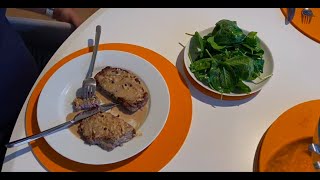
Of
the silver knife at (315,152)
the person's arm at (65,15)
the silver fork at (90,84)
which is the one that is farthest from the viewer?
the person's arm at (65,15)

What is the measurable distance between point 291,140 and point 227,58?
0.27 m

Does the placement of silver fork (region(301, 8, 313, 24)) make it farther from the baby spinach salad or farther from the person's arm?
the person's arm

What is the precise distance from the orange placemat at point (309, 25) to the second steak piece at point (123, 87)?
568 mm

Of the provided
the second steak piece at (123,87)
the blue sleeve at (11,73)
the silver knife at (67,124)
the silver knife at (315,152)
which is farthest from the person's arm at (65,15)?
the silver knife at (315,152)

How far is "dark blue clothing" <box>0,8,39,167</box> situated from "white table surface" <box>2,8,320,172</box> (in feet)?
0.86

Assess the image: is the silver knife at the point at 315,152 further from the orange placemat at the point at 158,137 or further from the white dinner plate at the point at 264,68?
the orange placemat at the point at 158,137

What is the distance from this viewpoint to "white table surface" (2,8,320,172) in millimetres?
756

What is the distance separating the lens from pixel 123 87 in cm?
85

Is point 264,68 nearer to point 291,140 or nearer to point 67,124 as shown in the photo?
point 291,140

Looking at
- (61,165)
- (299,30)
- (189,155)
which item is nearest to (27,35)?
(61,165)

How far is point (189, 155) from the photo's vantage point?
0.76 m

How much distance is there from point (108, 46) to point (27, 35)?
52 centimetres

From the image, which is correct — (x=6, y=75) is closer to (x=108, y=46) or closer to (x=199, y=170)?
(x=108, y=46)

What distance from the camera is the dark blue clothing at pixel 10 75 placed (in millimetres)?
1082
